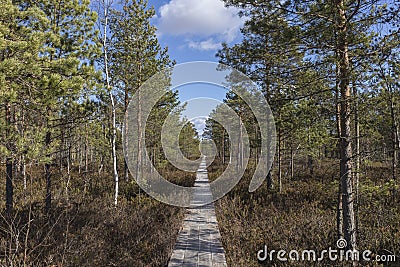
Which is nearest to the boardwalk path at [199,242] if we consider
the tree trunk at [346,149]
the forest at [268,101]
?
the forest at [268,101]

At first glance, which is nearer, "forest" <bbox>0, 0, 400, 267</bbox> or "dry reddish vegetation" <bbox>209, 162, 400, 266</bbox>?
"forest" <bbox>0, 0, 400, 267</bbox>

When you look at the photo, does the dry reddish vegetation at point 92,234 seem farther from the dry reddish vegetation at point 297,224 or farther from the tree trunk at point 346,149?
the tree trunk at point 346,149

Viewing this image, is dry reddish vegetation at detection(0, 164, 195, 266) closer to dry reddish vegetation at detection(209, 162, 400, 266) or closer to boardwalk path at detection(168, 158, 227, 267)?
boardwalk path at detection(168, 158, 227, 267)

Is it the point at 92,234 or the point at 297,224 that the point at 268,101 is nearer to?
the point at 297,224

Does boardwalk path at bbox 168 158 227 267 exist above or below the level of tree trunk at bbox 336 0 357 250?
below

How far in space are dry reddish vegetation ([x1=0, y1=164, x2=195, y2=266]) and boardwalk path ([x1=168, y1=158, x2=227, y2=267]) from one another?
0.88 ft

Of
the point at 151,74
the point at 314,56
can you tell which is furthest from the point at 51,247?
the point at 151,74

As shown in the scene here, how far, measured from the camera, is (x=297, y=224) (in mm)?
7742

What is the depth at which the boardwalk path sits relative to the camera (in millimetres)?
5625

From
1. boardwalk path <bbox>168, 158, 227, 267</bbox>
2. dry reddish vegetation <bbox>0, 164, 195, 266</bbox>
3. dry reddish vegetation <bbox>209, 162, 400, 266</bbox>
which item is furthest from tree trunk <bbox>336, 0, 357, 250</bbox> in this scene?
dry reddish vegetation <bbox>0, 164, 195, 266</bbox>

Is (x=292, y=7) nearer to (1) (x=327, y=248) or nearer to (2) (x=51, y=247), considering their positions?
(1) (x=327, y=248)

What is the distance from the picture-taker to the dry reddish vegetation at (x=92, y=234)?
5285mm

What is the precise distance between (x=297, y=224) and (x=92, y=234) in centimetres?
587

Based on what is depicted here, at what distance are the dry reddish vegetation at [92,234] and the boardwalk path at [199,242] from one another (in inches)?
10.6
